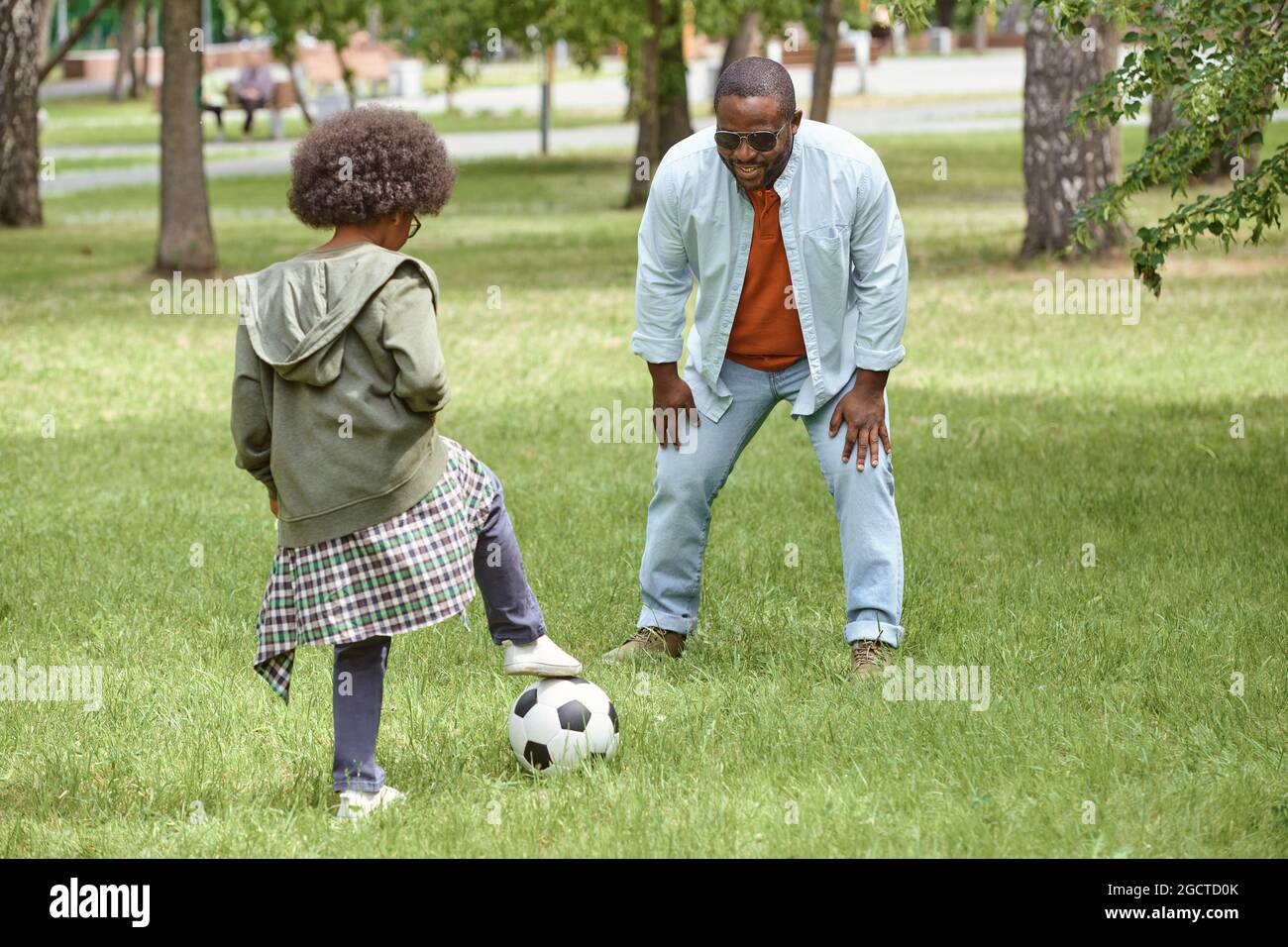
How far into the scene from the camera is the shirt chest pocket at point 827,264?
5.23 meters

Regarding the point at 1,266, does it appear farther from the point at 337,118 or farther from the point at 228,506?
the point at 337,118

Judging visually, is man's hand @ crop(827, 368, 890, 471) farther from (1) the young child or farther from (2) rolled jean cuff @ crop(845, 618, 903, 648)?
(1) the young child

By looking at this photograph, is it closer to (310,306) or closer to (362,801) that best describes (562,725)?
(362,801)

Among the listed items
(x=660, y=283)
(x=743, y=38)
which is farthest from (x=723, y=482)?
(x=743, y=38)

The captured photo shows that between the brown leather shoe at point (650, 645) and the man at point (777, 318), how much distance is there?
1cm

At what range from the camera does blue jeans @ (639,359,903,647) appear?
5.45 metres

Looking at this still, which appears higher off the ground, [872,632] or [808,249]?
[808,249]

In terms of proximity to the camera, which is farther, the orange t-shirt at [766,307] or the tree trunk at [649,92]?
the tree trunk at [649,92]

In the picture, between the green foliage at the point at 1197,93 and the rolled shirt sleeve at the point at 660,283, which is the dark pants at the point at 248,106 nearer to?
the green foliage at the point at 1197,93

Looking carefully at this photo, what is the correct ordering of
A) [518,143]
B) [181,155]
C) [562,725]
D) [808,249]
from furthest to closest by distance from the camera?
[518,143] → [181,155] → [808,249] → [562,725]

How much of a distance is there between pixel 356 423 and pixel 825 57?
61.5 ft

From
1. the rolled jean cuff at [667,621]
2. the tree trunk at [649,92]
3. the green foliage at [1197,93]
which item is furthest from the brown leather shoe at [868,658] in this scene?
the tree trunk at [649,92]

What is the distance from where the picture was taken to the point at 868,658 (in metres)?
5.48

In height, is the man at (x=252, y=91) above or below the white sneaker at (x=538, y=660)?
below
